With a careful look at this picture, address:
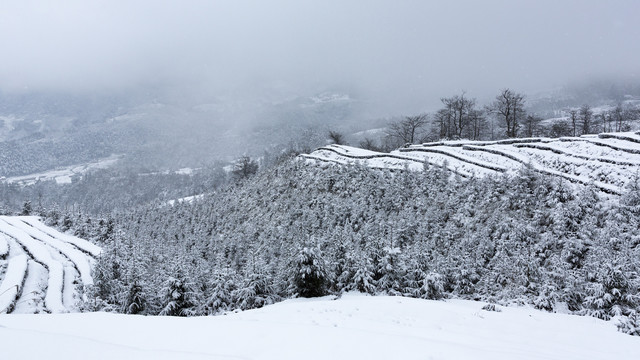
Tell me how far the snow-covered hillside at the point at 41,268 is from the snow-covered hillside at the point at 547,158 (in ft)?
137

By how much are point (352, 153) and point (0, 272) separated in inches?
2086

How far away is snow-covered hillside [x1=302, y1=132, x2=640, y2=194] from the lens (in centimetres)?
2964

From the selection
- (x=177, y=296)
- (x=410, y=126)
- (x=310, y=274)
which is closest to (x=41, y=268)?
(x=177, y=296)

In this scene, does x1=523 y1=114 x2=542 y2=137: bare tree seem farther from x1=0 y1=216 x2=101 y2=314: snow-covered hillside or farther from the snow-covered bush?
x1=0 y1=216 x2=101 y2=314: snow-covered hillside

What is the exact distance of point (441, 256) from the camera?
74.4 ft

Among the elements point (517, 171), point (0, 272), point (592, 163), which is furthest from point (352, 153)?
point (0, 272)

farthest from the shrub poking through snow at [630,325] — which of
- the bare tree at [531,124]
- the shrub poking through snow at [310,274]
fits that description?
the bare tree at [531,124]

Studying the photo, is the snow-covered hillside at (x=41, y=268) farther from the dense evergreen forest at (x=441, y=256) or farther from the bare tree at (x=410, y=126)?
the bare tree at (x=410, y=126)

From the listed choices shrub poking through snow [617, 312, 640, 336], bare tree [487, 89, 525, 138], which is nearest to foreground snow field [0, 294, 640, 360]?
shrub poking through snow [617, 312, 640, 336]

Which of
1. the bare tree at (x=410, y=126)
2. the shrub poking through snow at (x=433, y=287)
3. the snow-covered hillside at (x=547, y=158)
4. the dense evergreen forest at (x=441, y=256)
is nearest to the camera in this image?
the dense evergreen forest at (x=441, y=256)

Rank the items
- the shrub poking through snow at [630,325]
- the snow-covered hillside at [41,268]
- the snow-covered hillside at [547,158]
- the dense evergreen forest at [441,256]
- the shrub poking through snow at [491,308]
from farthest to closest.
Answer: the snow-covered hillside at [41,268], the snow-covered hillside at [547,158], the dense evergreen forest at [441,256], the shrub poking through snow at [491,308], the shrub poking through snow at [630,325]

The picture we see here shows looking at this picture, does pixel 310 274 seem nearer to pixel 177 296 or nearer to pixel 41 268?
pixel 177 296

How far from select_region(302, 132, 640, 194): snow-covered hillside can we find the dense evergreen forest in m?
2.88

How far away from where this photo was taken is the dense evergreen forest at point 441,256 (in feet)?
59.4
